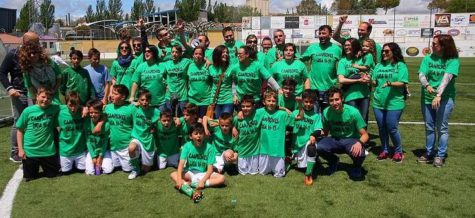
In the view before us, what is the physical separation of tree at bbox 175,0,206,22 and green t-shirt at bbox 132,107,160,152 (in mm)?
61886

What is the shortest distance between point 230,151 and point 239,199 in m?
1.12

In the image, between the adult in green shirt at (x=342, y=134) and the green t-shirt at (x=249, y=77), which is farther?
the green t-shirt at (x=249, y=77)

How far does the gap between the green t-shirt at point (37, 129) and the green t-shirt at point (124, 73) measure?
1466 mm

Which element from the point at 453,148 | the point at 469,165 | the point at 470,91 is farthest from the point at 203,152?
the point at 470,91

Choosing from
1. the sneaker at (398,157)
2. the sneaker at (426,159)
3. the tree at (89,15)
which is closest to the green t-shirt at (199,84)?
the sneaker at (398,157)

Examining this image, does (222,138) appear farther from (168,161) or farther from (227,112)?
(168,161)

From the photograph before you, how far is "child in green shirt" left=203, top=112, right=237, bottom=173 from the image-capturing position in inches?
239

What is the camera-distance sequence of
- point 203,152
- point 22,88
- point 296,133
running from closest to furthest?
point 203,152, point 296,133, point 22,88

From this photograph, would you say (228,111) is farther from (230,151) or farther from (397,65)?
(397,65)

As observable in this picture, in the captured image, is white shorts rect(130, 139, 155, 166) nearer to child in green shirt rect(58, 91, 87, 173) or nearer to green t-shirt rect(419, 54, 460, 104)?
child in green shirt rect(58, 91, 87, 173)

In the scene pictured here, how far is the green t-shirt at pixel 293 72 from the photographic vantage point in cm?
662

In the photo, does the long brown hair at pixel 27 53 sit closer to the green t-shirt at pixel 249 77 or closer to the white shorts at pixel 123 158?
the white shorts at pixel 123 158

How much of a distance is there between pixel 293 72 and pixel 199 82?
1.44 m

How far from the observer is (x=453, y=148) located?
737 centimetres
